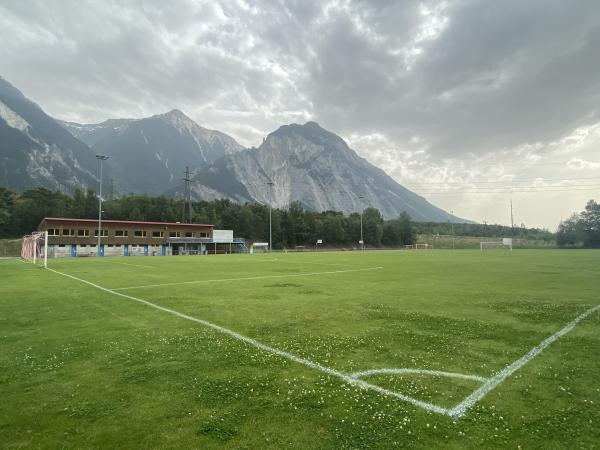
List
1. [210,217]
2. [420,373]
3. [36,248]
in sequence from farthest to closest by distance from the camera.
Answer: [210,217] → [36,248] → [420,373]

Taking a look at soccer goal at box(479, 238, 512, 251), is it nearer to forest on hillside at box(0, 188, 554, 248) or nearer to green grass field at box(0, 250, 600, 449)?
forest on hillside at box(0, 188, 554, 248)

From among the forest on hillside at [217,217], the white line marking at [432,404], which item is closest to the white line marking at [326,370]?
the white line marking at [432,404]

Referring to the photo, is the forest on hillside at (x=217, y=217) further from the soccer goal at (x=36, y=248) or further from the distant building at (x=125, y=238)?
the soccer goal at (x=36, y=248)

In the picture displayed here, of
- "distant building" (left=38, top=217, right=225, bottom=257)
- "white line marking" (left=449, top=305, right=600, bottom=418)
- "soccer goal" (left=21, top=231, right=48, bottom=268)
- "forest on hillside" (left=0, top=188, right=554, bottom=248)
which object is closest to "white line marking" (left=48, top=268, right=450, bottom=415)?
"white line marking" (left=449, top=305, right=600, bottom=418)

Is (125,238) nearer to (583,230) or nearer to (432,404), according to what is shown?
(432,404)

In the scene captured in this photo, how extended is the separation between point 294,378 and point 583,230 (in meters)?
151

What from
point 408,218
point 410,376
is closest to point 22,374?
point 410,376

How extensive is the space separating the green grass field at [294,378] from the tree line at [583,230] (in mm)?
135502

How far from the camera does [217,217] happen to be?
121375 mm

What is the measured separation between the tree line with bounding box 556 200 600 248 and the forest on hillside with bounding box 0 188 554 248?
52.0 metres

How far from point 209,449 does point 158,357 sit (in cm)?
354

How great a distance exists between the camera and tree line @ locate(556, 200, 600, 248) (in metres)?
117

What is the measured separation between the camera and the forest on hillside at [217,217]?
103m

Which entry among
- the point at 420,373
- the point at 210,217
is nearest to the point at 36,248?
the point at 420,373
